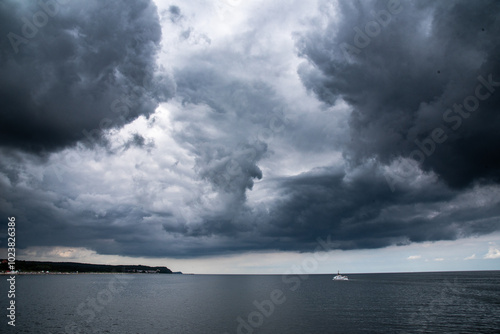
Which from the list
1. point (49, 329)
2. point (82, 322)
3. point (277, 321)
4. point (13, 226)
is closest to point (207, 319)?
point (277, 321)

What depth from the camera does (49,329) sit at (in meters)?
68.2

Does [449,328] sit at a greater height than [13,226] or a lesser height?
lesser

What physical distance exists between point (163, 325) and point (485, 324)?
2894 inches

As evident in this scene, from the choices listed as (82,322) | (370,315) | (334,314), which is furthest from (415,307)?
(82,322)

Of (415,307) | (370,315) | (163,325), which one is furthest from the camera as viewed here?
(415,307)

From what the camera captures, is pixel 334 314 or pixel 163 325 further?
pixel 334 314

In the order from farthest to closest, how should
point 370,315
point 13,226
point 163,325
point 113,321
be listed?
point 370,315 → point 113,321 → point 163,325 → point 13,226

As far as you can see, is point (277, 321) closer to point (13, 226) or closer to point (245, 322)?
point (245, 322)

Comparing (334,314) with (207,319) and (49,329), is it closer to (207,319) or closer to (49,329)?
(207,319)

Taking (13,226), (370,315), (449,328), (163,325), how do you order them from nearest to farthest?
(13,226) → (449,328) → (163,325) → (370,315)

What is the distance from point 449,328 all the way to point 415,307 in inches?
1406

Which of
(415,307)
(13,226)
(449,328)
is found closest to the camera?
(13,226)

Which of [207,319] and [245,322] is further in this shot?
[207,319]

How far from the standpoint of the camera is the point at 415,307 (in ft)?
326
